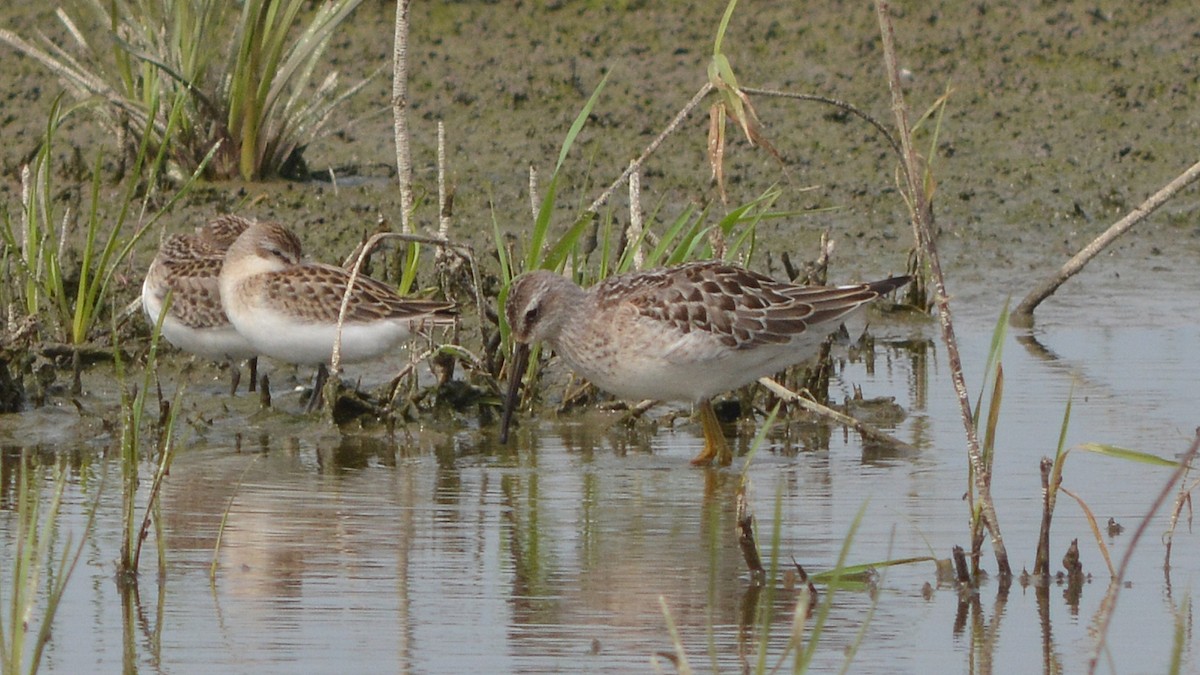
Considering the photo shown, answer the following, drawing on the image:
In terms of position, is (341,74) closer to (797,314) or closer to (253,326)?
(253,326)

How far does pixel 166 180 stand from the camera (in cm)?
1158

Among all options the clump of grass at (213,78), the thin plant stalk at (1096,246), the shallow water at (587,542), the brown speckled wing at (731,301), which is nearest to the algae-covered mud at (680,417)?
the shallow water at (587,542)

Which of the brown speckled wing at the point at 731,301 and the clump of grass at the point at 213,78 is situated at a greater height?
the clump of grass at the point at 213,78

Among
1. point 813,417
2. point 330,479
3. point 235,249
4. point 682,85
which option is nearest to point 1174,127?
point 682,85

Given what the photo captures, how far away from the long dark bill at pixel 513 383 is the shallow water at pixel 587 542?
89mm

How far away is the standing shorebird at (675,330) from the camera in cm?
793

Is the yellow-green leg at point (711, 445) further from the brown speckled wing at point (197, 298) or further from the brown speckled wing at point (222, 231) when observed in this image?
the brown speckled wing at point (222, 231)

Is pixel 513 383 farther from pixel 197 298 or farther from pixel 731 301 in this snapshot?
pixel 197 298

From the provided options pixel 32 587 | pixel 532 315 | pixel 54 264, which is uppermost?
pixel 54 264

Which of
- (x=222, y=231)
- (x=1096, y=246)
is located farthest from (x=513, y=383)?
(x=1096, y=246)

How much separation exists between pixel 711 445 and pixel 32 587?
11.9 ft

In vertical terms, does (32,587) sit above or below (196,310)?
below

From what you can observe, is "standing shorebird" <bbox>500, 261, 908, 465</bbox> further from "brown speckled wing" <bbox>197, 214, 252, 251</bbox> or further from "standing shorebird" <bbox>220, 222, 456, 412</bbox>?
"brown speckled wing" <bbox>197, 214, 252, 251</bbox>

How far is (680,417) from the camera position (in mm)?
8891
